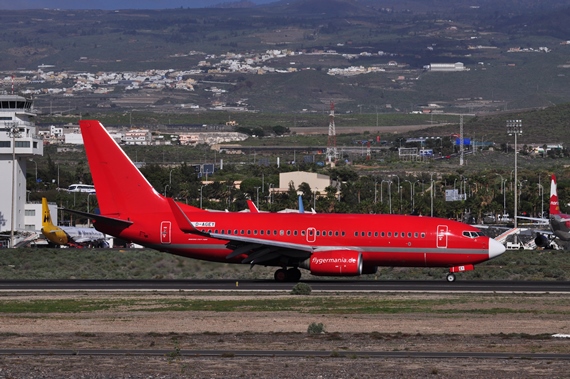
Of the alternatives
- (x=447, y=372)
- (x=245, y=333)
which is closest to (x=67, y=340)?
(x=245, y=333)

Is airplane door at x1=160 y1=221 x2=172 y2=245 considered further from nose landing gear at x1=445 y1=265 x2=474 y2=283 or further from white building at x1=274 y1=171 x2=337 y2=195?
white building at x1=274 y1=171 x2=337 y2=195

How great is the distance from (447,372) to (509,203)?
377 ft

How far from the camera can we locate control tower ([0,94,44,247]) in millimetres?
90000

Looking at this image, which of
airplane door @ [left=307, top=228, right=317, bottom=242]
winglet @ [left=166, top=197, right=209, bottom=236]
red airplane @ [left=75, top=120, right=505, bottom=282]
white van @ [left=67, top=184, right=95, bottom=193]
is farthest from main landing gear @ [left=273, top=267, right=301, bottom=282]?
white van @ [left=67, top=184, right=95, bottom=193]

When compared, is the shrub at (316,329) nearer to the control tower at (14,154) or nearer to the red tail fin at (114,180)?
the red tail fin at (114,180)

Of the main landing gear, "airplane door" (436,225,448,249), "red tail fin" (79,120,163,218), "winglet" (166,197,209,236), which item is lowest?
the main landing gear

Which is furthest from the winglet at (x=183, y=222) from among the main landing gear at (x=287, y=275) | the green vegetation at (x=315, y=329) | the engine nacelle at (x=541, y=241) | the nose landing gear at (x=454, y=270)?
the engine nacelle at (x=541, y=241)

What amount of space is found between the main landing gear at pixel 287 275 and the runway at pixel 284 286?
1.44 ft

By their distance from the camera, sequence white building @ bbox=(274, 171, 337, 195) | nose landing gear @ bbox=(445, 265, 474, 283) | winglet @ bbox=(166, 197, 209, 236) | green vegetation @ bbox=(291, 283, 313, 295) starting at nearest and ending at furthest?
green vegetation @ bbox=(291, 283, 313, 295) < winglet @ bbox=(166, 197, 209, 236) < nose landing gear @ bbox=(445, 265, 474, 283) < white building @ bbox=(274, 171, 337, 195)

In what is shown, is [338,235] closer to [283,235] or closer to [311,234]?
[311,234]

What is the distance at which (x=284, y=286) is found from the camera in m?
48.0

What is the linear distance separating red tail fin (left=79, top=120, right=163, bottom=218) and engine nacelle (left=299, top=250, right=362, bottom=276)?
7.76 m

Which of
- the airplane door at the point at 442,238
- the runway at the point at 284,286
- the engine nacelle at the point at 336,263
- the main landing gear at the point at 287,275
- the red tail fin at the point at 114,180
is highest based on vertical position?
the red tail fin at the point at 114,180

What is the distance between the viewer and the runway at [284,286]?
4581cm
